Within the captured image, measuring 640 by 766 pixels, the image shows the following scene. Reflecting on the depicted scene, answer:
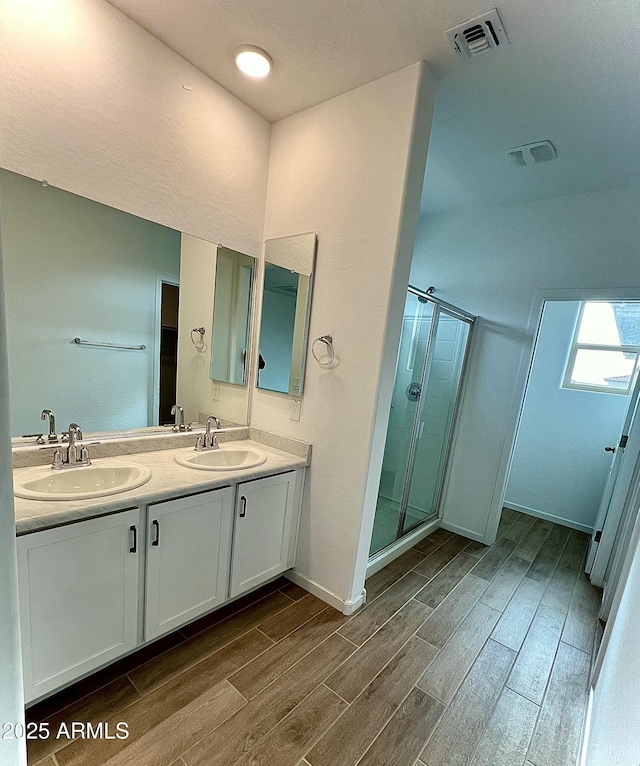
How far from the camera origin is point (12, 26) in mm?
1303

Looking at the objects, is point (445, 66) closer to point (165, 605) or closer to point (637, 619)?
point (637, 619)

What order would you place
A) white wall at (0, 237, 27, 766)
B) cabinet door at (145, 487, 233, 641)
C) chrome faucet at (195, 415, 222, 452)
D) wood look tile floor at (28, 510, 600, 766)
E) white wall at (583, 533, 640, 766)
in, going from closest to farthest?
white wall at (0, 237, 27, 766)
white wall at (583, 533, 640, 766)
wood look tile floor at (28, 510, 600, 766)
cabinet door at (145, 487, 233, 641)
chrome faucet at (195, 415, 222, 452)

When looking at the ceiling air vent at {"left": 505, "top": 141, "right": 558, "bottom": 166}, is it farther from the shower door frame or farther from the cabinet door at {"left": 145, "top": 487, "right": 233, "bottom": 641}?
the cabinet door at {"left": 145, "top": 487, "right": 233, "bottom": 641}

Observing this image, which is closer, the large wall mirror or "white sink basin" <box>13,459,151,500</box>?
"white sink basin" <box>13,459,151,500</box>

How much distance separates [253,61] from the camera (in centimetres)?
168

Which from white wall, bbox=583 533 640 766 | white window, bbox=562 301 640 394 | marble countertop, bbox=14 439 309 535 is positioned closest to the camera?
white wall, bbox=583 533 640 766

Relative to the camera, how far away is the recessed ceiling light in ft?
5.37

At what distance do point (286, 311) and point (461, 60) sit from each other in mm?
1463

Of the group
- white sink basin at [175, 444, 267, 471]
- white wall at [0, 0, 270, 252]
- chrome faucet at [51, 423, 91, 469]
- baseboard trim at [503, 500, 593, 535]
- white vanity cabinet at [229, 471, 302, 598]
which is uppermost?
white wall at [0, 0, 270, 252]

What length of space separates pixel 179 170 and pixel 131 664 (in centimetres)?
241

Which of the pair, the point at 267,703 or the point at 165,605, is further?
the point at 165,605

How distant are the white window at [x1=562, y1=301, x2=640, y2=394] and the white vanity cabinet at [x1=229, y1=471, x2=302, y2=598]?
3283mm

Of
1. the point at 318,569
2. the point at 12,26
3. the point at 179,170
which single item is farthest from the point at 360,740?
the point at 12,26

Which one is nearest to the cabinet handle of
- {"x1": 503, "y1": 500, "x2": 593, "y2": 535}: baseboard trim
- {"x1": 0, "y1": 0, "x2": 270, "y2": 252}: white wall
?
{"x1": 0, "y1": 0, "x2": 270, "y2": 252}: white wall
